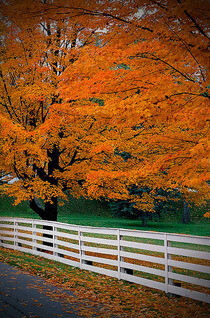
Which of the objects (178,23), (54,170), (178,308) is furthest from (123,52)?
(54,170)

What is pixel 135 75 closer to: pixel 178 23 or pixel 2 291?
pixel 178 23

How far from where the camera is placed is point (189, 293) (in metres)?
5.45

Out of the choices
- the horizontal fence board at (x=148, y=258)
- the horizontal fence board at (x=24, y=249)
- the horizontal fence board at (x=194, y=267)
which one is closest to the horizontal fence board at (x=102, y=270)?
the horizontal fence board at (x=148, y=258)

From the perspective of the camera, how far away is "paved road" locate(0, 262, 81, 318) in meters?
4.65

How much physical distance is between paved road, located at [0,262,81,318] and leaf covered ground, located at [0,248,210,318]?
193 millimetres

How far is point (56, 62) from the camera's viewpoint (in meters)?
11.5

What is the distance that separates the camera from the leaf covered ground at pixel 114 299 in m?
4.97

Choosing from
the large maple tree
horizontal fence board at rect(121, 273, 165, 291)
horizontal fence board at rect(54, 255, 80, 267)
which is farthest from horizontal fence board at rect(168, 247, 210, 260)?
horizontal fence board at rect(54, 255, 80, 267)

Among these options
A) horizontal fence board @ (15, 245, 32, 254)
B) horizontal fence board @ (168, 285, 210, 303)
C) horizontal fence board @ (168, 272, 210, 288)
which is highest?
horizontal fence board @ (168, 272, 210, 288)

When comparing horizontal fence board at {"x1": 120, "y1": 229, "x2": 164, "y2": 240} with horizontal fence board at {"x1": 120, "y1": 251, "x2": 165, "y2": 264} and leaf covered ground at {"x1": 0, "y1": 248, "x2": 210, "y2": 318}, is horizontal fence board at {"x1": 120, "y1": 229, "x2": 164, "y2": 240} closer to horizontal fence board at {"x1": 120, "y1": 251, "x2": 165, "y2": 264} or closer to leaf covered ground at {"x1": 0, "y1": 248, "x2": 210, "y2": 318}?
horizontal fence board at {"x1": 120, "y1": 251, "x2": 165, "y2": 264}

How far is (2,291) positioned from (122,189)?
6118 millimetres

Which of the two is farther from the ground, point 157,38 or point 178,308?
point 157,38

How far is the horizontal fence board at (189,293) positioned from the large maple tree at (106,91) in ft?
6.79

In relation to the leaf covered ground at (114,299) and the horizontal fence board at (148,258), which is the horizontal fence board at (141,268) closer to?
the horizontal fence board at (148,258)
